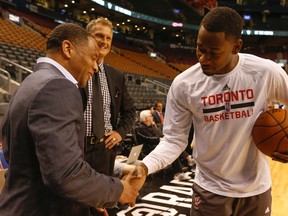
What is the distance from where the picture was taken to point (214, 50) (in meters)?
1.63

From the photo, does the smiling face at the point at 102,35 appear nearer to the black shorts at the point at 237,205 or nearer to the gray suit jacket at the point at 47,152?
the gray suit jacket at the point at 47,152

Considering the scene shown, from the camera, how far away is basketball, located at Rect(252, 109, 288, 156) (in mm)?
1677

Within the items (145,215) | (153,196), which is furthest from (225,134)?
(153,196)

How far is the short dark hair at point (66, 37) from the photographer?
4.35 ft

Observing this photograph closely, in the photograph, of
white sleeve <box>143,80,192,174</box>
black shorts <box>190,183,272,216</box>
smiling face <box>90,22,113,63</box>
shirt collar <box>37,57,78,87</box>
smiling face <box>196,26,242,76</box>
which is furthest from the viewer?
smiling face <box>90,22,113,63</box>

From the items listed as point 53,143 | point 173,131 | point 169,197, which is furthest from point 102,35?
point 169,197

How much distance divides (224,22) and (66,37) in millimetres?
770

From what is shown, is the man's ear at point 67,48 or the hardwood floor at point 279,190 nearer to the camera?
the man's ear at point 67,48

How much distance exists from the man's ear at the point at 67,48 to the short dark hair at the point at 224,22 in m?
0.68

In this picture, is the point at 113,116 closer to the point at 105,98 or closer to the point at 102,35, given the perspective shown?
the point at 105,98

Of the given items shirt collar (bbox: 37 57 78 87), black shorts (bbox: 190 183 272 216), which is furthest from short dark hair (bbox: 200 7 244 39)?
black shorts (bbox: 190 183 272 216)

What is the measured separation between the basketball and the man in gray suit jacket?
0.76 m

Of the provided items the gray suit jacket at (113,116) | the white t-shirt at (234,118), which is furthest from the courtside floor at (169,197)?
the white t-shirt at (234,118)

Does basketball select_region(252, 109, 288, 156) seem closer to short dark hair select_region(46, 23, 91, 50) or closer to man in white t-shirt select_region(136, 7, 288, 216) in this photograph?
man in white t-shirt select_region(136, 7, 288, 216)
